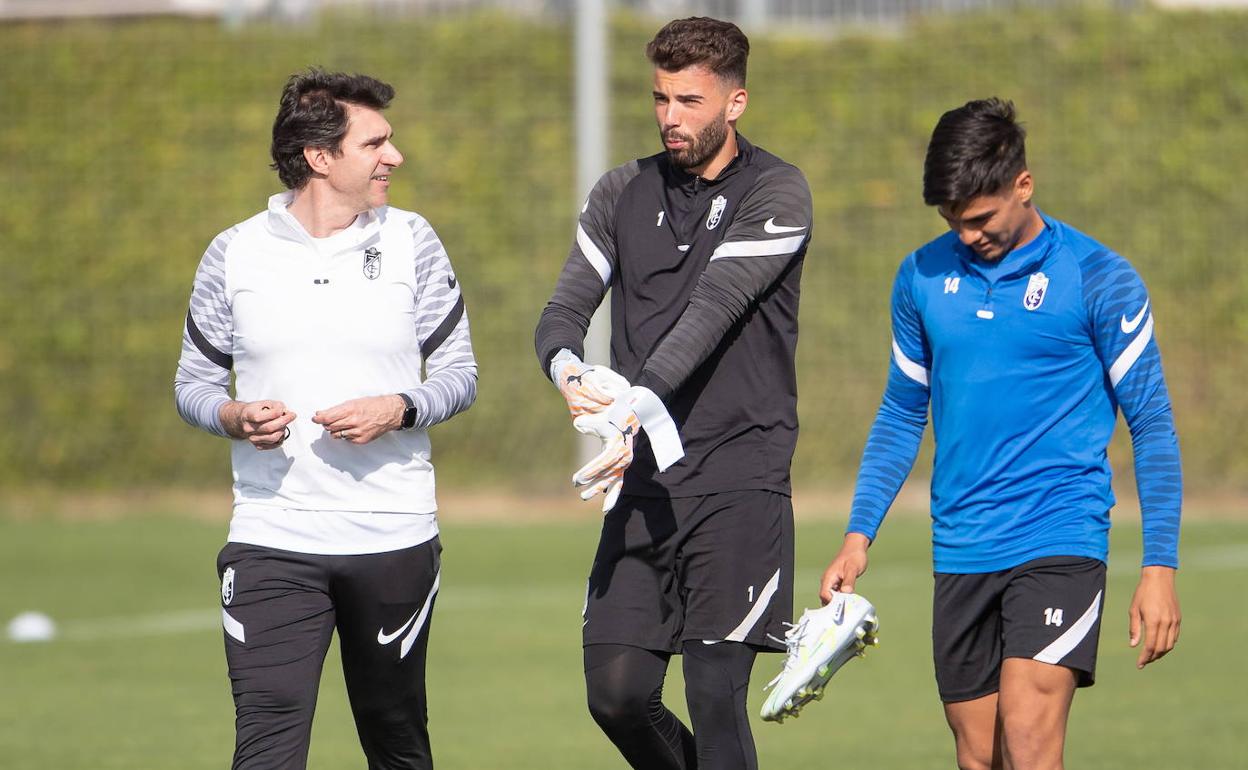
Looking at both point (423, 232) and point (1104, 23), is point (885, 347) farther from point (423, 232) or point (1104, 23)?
point (423, 232)

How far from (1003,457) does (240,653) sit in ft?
7.55

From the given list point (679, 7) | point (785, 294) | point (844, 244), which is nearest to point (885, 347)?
point (844, 244)

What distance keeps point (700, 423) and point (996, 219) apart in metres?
1.06

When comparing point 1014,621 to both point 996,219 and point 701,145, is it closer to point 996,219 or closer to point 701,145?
point 996,219

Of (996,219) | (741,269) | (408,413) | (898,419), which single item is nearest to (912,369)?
(898,419)

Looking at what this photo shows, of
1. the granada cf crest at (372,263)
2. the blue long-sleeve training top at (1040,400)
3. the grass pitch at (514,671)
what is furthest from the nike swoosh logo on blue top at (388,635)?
the grass pitch at (514,671)

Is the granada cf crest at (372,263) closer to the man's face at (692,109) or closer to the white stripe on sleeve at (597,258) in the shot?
the white stripe on sleeve at (597,258)

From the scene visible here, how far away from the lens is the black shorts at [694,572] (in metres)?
5.42

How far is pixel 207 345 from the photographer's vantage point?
5.51 m

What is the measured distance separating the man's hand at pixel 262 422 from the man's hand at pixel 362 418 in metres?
0.10

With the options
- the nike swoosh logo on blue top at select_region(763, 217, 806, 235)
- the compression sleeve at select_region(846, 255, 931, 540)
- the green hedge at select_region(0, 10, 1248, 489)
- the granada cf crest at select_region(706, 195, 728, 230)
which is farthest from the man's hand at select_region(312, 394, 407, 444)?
the green hedge at select_region(0, 10, 1248, 489)

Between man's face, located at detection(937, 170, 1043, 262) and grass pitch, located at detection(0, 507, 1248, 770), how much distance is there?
10.1 ft

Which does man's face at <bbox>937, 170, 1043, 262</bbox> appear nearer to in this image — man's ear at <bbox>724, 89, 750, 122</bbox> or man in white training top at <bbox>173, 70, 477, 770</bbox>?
man's ear at <bbox>724, 89, 750, 122</bbox>

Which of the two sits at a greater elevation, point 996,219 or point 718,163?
point 718,163
